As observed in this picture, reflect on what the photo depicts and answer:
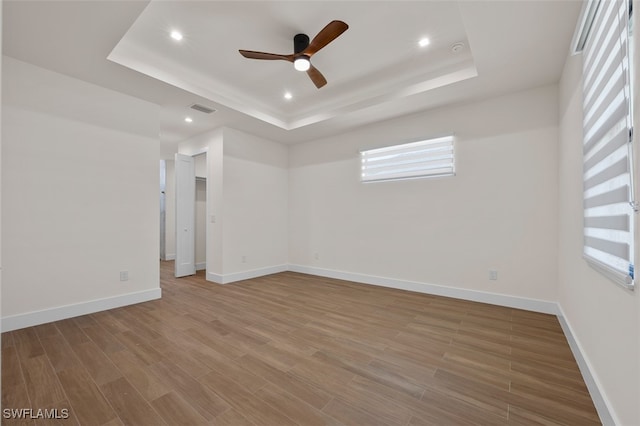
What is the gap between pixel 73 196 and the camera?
3111 millimetres

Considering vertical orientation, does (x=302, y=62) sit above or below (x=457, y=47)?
below

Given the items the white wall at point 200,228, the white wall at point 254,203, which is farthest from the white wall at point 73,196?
the white wall at point 200,228

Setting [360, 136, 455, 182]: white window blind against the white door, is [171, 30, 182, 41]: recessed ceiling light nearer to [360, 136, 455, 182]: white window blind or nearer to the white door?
the white door

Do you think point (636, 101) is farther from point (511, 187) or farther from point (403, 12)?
point (511, 187)

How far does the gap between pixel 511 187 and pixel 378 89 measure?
2148 mm

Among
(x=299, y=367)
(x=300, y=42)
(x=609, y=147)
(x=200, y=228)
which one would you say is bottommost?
(x=299, y=367)

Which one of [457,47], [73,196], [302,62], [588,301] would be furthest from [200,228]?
[588,301]

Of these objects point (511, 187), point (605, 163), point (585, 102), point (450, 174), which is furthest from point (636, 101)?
point (450, 174)

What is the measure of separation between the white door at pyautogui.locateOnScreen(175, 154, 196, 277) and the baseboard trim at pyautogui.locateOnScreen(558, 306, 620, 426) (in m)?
5.57

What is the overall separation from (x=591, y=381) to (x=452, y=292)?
6.65 ft

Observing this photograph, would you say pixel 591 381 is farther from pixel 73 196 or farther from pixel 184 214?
pixel 184 214

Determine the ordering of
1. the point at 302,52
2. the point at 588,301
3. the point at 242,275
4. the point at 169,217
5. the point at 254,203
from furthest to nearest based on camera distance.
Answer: the point at 169,217 → the point at 254,203 → the point at 242,275 → the point at 302,52 → the point at 588,301

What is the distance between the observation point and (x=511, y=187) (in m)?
3.38

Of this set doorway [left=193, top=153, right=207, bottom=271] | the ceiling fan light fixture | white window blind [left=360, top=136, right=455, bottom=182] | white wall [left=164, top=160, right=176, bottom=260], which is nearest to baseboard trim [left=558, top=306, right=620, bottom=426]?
white window blind [left=360, top=136, right=455, bottom=182]
